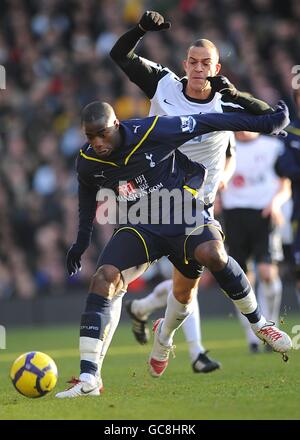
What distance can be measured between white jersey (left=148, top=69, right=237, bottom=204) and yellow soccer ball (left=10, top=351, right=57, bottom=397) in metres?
1.82

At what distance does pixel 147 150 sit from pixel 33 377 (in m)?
1.75

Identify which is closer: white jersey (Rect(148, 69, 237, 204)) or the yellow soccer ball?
the yellow soccer ball

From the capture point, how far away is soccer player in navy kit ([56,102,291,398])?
7203 millimetres

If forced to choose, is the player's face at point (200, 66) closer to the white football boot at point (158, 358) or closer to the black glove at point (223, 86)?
the black glove at point (223, 86)

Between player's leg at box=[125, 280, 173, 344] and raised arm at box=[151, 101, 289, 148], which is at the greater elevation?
raised arm at box=[151, 101, 289, 148]

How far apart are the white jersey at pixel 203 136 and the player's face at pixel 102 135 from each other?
1057 mm

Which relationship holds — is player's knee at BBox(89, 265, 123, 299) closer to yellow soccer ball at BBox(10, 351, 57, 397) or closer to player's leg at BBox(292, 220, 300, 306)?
yellow soccer ball at BBox(10, 351, 57, 397)

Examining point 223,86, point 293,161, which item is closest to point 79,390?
point 223,86

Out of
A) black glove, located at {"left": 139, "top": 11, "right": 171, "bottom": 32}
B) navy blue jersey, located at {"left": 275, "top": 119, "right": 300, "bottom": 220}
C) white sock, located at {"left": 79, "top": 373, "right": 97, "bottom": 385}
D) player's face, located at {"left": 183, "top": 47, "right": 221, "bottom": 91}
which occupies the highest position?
black glove, located at {"left": 139, "top": 11, "right": 171, "bottom": 32}

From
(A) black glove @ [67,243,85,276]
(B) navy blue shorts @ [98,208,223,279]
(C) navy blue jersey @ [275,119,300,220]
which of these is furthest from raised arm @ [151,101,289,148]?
(C) navy blue jersey @ [275,119,300,220]

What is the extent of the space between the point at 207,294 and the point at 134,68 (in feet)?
29.8

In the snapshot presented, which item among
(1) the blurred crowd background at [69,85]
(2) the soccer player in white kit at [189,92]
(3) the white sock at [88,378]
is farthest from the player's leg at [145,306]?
(1) the blurred crowd background at [69,85]

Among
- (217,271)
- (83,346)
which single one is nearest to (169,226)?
(217,271)

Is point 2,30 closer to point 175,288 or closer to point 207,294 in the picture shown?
point 207,294
